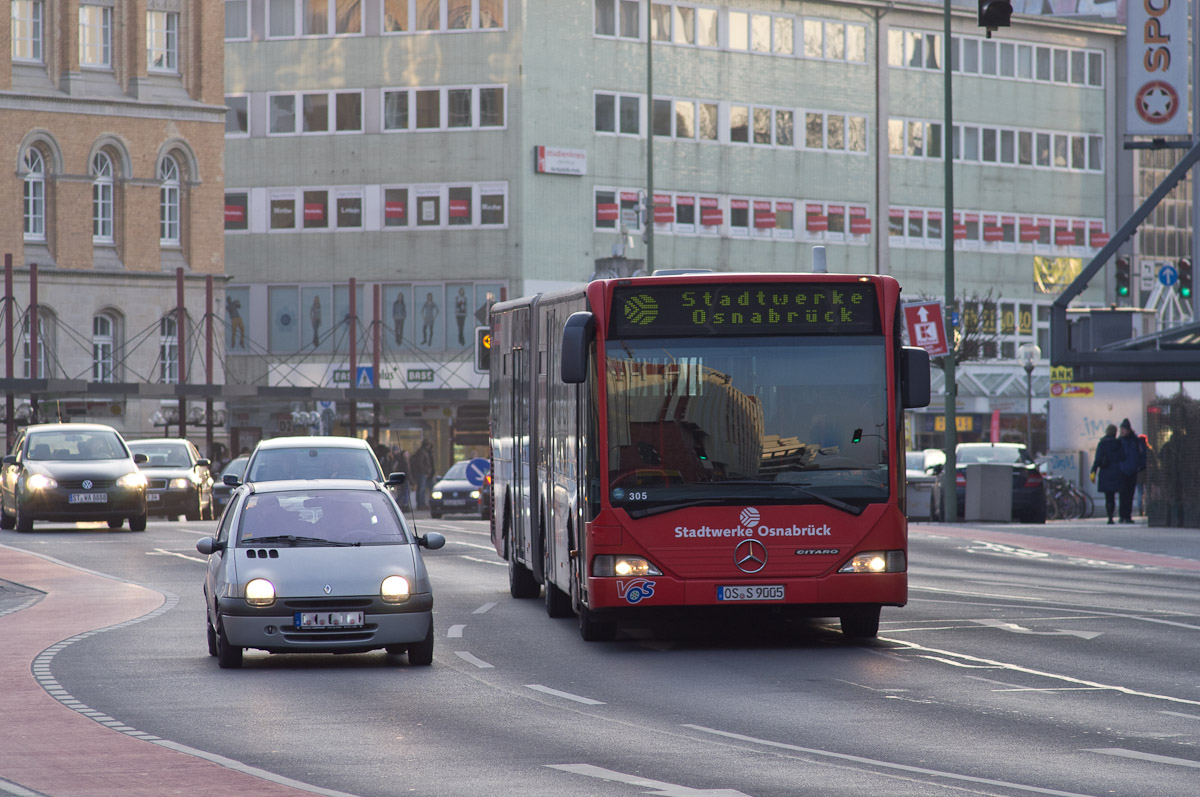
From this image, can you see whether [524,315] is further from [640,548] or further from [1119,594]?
[1119,594]

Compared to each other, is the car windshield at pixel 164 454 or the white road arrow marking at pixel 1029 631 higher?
the car windshield at pixel 164 454

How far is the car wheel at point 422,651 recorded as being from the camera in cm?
1558

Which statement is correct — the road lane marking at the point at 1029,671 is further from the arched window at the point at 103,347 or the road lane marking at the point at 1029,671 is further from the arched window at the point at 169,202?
the arched window at the point at 169,202

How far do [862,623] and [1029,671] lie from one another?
2490mm

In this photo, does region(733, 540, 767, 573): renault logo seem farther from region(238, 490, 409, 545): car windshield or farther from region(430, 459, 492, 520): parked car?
region(430, 459, 492, 520): parked car

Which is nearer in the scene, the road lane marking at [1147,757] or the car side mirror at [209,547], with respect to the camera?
the road lane marking at [1147,757]

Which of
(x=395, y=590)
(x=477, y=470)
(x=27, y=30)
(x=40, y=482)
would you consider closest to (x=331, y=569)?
(x=395, y=590)

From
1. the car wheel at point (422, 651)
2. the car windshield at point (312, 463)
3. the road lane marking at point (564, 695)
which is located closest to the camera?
the road lane marking at point (564, 695)

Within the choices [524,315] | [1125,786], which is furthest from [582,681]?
[524,315]

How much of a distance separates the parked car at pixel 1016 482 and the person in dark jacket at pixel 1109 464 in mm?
2131

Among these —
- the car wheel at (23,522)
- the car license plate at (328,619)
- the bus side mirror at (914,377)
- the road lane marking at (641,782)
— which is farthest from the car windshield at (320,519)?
the car wheel at (23,522)

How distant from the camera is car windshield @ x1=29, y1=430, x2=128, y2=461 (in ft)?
119

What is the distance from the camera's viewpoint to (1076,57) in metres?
86.4

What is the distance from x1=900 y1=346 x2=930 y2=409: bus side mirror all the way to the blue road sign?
2587 cm
